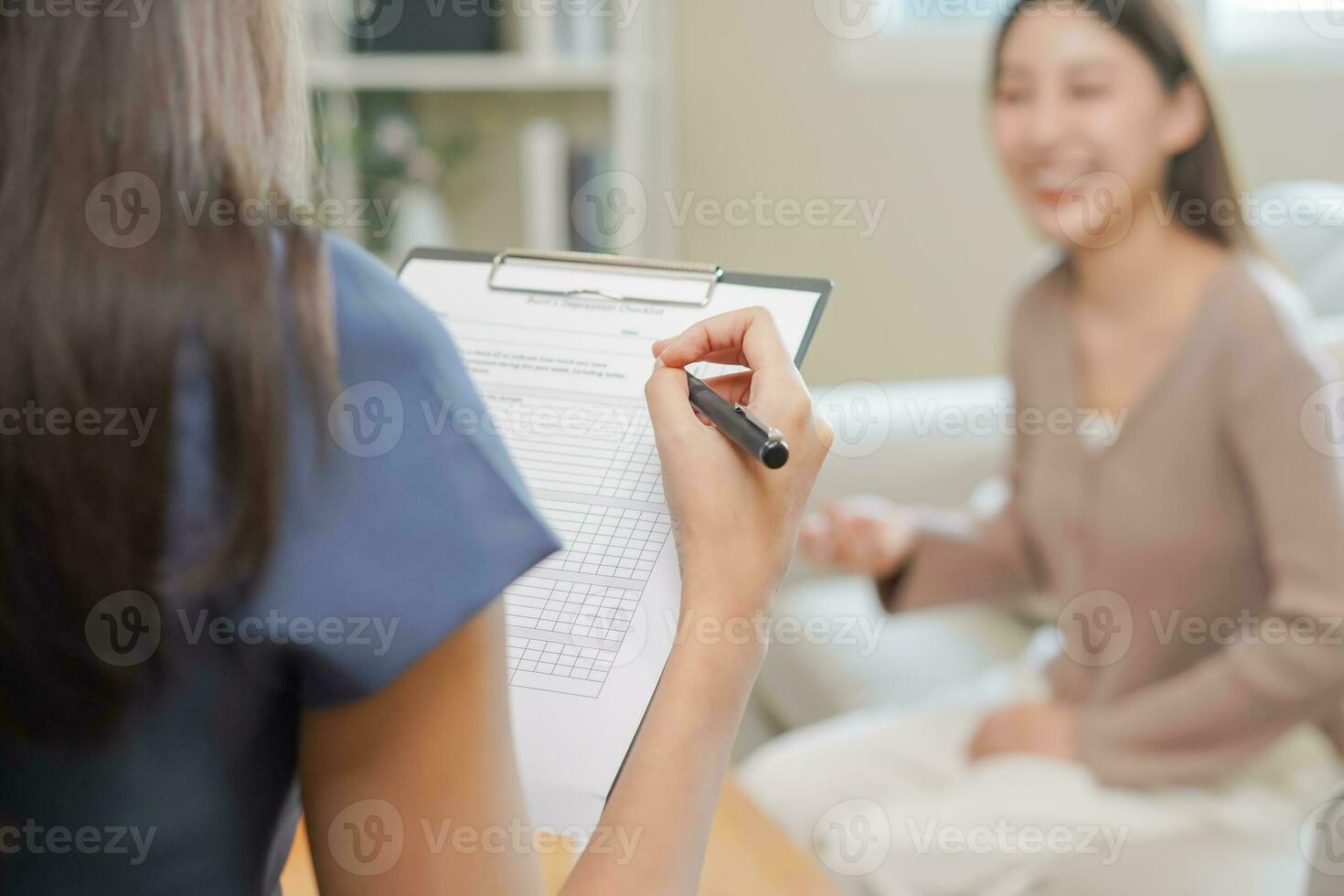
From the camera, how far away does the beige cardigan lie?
1.09 m

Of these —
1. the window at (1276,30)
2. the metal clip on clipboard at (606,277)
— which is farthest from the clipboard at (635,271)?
the window at (1276,30)

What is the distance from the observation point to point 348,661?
1.40 ft

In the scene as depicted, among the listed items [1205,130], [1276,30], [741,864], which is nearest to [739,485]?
[741,864]

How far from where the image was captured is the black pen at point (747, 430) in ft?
1.80

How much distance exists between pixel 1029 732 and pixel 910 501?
653mm

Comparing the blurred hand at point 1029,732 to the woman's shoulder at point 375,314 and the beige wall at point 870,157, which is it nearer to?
the woman's shoulder at point 375,314

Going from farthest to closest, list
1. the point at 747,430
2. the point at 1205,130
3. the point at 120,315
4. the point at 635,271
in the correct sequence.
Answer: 1. the point at 1205,130
2. the point at 635,271
3. the point at 747,430
4. the point at 120,315

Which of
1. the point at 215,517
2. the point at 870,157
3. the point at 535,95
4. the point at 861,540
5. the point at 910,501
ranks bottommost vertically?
the point at 910,501

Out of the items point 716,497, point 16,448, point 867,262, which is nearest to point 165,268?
point 16,448

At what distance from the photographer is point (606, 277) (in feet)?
2.29

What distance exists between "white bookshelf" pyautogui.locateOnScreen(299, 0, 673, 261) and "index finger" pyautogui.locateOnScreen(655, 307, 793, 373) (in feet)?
5.07

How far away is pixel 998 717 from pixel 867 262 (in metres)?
1.36

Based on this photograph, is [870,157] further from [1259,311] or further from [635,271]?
[635,271]

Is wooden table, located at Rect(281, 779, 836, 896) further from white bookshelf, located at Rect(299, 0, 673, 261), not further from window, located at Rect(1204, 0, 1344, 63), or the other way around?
window, located at Rect(1204, 0, 1344, 63)
